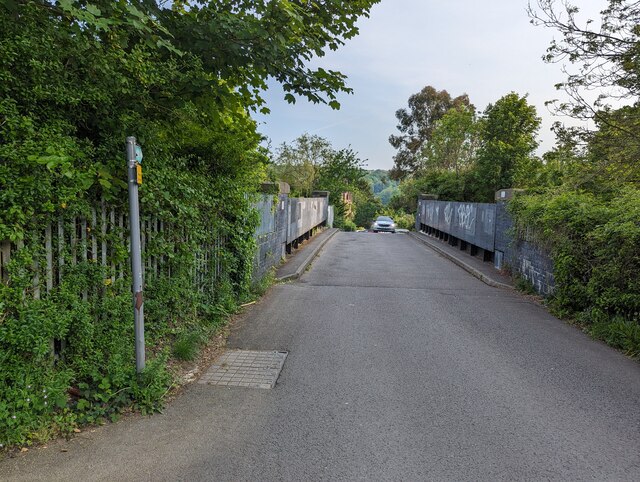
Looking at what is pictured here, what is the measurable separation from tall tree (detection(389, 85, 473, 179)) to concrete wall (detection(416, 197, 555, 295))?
99.0 feet

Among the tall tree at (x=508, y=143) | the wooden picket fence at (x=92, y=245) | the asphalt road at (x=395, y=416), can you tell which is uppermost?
the tall tree at (x=508, y=143)

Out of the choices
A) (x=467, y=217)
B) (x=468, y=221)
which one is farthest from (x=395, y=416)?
(x=467, y=217)

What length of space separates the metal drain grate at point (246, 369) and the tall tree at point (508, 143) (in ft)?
Answer: 63.9

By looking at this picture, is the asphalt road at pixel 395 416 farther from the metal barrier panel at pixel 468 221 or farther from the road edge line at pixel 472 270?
the metal barrier panel at pixel 468 221

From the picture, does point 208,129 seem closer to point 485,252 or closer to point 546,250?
point 546,250

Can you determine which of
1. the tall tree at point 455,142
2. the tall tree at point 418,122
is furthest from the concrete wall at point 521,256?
the tall tree at point 418,122

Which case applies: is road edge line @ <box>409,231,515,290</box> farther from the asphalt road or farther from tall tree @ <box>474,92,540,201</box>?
tall tree @ <box>474,92,540,201</box>

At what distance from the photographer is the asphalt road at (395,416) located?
10.0ft

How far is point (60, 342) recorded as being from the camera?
3.65m

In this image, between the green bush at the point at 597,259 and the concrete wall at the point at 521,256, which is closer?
the green bush at the point at 597,259

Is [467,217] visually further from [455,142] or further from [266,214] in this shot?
[455,142]

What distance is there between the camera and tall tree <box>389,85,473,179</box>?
48312 millimetres

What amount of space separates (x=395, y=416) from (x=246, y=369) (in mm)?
1738

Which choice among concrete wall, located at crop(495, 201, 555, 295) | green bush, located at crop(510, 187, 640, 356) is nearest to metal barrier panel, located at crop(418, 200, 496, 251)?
concrete wall, located at crop(495, 201, 555, 295)
